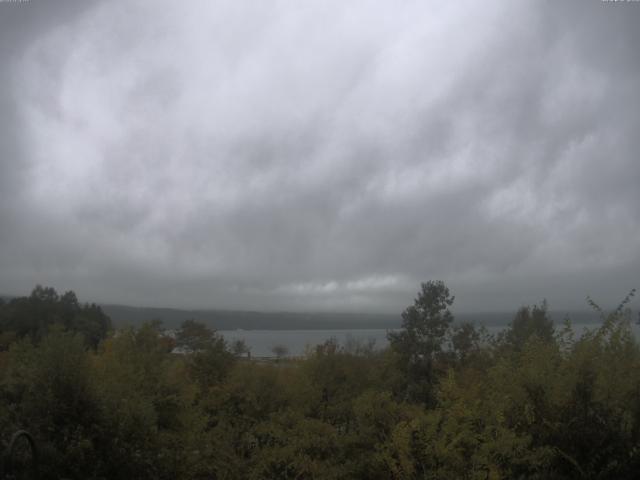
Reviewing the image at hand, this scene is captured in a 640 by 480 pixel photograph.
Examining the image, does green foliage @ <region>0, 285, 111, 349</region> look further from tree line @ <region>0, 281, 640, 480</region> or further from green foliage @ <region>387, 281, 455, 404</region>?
tree line @ <region>0, 281, 640, 480</region>

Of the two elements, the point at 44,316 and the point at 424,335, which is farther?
the point at 44,316

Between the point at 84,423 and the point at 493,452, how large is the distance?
764 cm

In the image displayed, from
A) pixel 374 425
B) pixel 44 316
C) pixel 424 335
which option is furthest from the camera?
pixel 44 316

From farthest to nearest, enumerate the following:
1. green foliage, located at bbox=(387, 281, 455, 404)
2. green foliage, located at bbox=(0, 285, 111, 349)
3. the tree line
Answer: green foliage, located at bbox=(0, 285, 111, 349) → green foliage, located at bbox=(387, 281, 455, 404) → the tree line

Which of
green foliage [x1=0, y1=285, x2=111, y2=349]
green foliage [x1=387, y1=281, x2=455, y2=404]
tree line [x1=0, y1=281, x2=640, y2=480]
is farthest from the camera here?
green foliage [x1=0, y1=285, x2=111, y2=349]

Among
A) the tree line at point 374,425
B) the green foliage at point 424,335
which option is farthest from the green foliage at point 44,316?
the tree line at point 374,425

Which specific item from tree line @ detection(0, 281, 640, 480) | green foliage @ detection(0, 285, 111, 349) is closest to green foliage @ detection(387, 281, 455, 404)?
tree line @ detection(0, 281, 640, 480)

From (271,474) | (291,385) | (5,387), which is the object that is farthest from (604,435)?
(291,385)

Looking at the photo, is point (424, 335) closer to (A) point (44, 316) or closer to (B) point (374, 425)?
(B) point (374, 425)

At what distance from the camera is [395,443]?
466 inches

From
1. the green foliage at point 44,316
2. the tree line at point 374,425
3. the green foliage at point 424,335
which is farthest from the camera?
the green foliage at point 44,316

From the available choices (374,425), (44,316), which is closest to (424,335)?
(374,425)

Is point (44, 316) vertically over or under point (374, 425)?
over

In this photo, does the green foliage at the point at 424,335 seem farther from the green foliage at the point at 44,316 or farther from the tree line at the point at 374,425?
the green foliage at the point at 44,316
